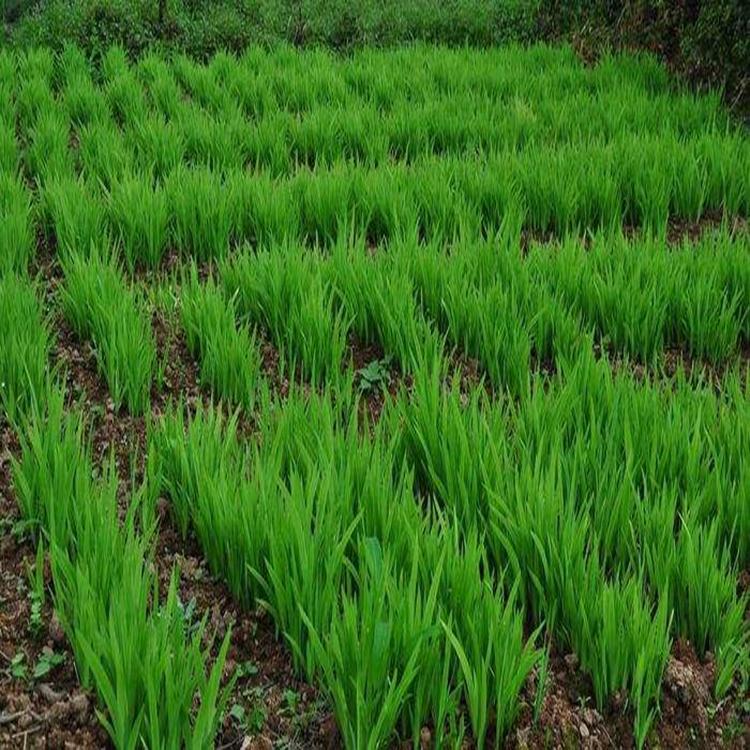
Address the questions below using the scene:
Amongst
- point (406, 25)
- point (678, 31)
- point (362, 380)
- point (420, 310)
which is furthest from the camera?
point (406, 25)

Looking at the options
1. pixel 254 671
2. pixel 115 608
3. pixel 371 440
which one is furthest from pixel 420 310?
pixel 115 608

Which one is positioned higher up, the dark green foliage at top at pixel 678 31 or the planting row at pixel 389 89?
the dark green foliage at top at pixel 678 31

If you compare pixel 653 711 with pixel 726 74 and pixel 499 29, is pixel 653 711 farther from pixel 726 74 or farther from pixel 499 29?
pixel 499 29

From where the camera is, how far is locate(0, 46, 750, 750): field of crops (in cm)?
150

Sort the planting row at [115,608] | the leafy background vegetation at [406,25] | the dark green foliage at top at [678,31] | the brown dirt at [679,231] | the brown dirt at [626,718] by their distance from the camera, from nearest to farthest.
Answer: the planting row at [115,608]
the brown dirt at [626,718]
the brown dirt at [679,231]
the dark green foliage at top at [678,31]
the leafy background vegetation at [406,25]

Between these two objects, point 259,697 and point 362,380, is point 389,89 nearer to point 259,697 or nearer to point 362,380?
point 362,380

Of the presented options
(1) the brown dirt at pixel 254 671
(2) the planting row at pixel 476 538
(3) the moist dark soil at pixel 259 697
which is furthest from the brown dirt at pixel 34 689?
(2) the planting row at pixel 476 538

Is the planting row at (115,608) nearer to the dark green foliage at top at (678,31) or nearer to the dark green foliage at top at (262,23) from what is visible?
the dark green foliage at top at (678,31)

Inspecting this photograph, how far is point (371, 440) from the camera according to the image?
2.11m

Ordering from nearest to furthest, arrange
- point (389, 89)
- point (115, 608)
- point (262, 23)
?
1. point (115, 608)
2. point (389, 89)
3. point (262, 23)

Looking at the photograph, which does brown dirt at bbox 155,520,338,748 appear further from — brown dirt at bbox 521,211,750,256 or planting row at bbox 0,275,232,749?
brown dirt at bbox 521,211,750,256

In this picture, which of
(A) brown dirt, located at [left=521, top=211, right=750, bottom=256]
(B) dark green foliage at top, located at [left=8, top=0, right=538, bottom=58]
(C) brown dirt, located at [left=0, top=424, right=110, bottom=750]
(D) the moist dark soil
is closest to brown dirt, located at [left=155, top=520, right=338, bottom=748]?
(D) the moist dark soil

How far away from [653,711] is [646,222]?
232 centimetres

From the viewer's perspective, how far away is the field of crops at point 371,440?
1497 mm
